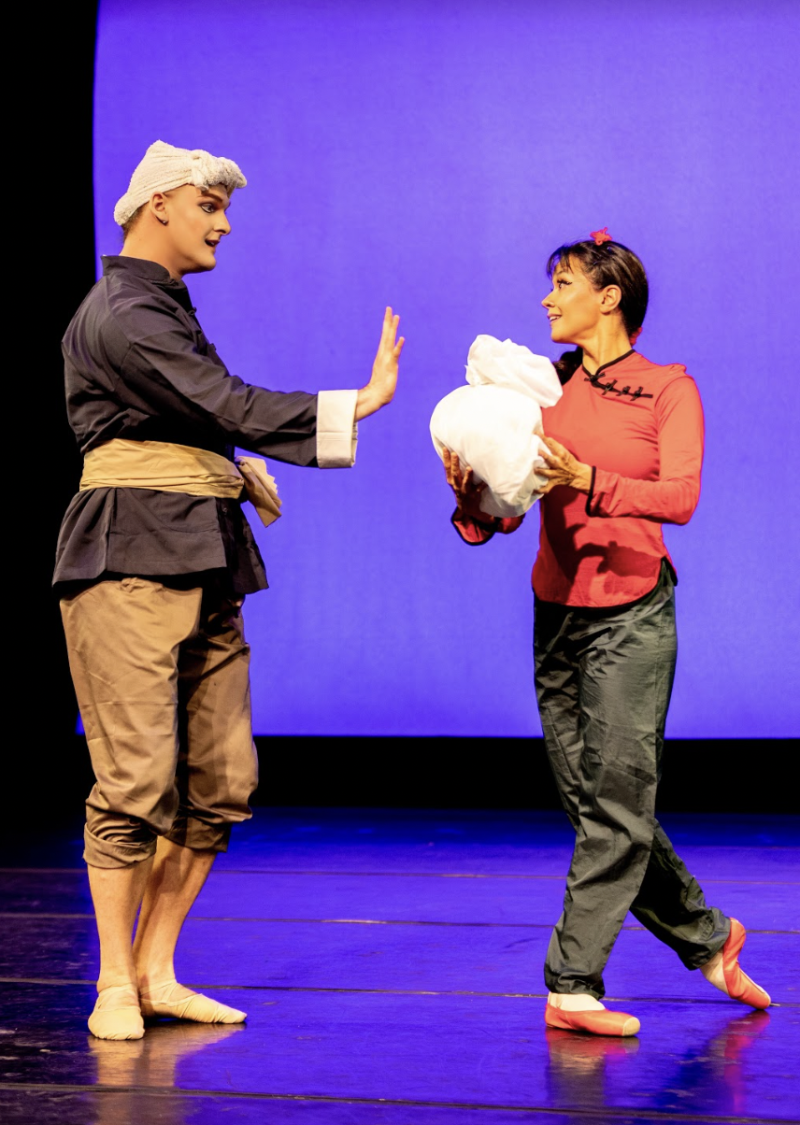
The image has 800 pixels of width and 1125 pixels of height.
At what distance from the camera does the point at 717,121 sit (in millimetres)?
4184

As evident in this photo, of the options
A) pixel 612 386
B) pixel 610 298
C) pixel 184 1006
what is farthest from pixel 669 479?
pixel 184 1006

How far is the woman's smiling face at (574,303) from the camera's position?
2260 millimetres

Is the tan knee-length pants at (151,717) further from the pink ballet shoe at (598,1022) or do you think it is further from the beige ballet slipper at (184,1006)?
the pink ballet shoe at (598,1022)

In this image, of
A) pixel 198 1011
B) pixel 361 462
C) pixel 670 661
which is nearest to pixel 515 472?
pixel 670 661

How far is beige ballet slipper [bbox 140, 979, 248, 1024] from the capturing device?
7.29 ft

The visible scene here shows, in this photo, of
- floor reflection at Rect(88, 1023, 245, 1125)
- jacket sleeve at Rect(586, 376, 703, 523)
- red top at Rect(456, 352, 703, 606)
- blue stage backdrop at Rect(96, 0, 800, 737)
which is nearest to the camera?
floor reflection at Rect(88, 1023, 245, 1125)

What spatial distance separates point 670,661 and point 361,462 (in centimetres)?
231

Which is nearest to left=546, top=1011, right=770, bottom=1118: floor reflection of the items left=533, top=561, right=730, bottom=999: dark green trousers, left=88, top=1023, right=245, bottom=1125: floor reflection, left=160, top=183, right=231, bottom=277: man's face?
left=533, top=561, right=730, bottom=999: dark green trousers

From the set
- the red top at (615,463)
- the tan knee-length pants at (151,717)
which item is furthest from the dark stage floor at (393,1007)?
the red top at (615,463)

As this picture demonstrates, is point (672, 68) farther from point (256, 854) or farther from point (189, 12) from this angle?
point (256, 854)

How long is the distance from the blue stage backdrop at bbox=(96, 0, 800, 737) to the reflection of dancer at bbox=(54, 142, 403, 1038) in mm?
2064

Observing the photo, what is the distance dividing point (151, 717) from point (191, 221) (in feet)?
2.58

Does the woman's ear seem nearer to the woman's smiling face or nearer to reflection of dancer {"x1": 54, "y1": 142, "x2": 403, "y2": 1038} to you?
the woman's smiling face

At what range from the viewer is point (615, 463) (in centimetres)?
220
